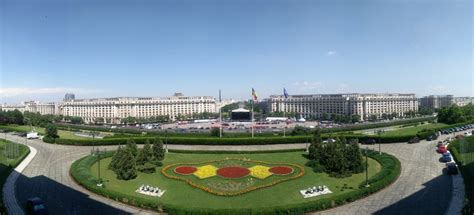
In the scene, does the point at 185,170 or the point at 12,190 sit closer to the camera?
the point at 12,190

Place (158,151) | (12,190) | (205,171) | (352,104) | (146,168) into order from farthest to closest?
(352,104)
(158,151)
(146,168)
(205,171)
(12,190)

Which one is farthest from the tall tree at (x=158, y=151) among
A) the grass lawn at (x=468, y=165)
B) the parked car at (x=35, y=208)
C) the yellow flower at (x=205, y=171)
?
the grass lawn at (x=468, y=165)

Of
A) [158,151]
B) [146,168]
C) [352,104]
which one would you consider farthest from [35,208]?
[352,104]

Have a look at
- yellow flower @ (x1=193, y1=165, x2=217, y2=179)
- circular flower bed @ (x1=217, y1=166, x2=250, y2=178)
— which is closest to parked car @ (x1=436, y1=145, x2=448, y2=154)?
circular flower bed @ (x1=217, y1=166, x2=250, y2=178)

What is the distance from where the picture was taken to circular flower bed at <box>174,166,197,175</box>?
36.8 m

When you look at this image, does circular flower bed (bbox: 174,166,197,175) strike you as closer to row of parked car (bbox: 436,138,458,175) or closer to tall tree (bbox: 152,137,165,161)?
tall tree (bbox: 152,137,165,161)

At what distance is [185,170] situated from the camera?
124 feet

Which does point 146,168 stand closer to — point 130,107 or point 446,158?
point 446,158

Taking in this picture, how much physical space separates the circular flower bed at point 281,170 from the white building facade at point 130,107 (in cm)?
12087

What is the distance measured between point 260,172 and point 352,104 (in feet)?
360

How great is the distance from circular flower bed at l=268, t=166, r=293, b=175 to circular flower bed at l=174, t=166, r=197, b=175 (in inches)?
343

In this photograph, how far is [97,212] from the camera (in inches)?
981

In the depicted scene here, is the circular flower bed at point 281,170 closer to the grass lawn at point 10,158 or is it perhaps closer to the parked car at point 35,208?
the parked car at point 35,208

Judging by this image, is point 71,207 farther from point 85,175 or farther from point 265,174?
point 265,174
